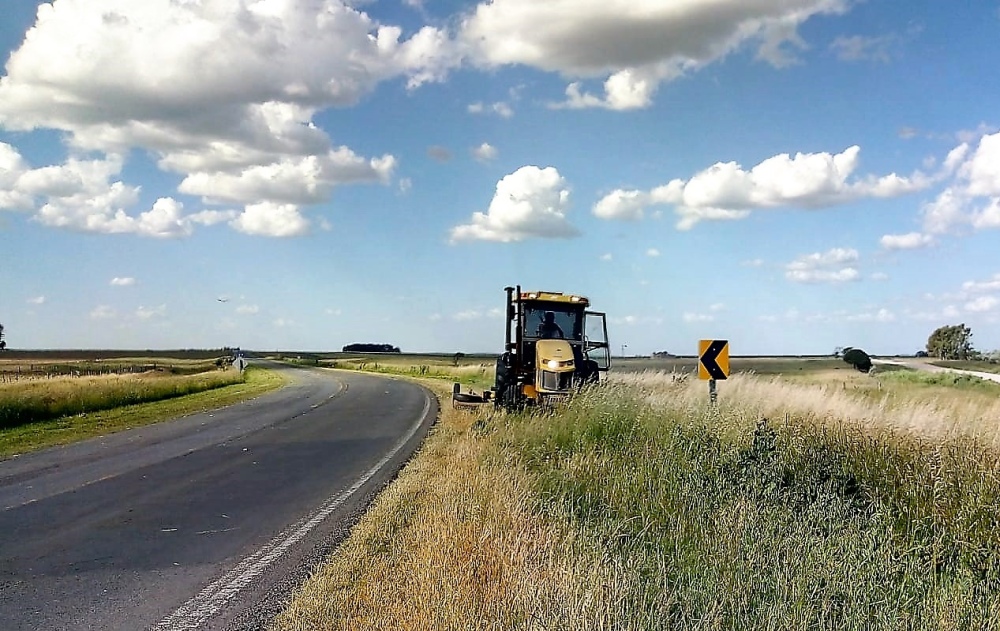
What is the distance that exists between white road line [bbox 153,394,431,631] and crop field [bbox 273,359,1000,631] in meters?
0.61

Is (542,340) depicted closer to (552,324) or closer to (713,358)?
(552,324)

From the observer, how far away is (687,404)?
48.9ft

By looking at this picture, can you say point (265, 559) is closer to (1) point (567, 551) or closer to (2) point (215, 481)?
(1) point (567, 551)

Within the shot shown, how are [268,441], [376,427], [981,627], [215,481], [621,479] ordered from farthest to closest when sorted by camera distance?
1. [376,427]
2. [268,441]
3. [215,481]
4. [621,479]
5. [981,627]

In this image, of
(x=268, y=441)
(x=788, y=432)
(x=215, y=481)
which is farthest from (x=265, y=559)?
(x=268, y=441)

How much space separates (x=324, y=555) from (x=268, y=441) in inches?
405

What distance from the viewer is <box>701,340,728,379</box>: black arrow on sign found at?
→ 14.3 meters

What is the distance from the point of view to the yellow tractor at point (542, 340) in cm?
1842

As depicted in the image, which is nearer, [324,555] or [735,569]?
[735,569]

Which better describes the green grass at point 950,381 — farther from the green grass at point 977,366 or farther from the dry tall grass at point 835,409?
the green grass at point 977,366

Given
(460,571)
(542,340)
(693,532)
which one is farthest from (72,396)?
(693,532)

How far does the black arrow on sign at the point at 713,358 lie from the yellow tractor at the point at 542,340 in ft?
13.5

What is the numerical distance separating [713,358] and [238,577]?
9.34 m

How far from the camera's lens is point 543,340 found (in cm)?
1878
